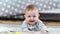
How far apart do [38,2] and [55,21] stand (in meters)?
0.29

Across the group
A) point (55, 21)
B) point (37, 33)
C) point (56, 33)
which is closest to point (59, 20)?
point (55, 21)

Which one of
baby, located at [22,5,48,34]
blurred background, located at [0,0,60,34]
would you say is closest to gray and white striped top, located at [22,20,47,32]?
baby, located at [22,5,48,34]

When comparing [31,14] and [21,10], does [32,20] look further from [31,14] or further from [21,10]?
[21,10]

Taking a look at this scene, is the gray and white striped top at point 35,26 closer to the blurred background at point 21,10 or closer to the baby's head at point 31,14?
the baby's head at point 31,14

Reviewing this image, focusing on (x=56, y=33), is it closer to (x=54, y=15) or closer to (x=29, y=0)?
(x=54, y=15)

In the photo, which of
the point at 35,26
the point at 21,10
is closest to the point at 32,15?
the point at 35,26

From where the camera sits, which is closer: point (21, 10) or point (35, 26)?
point (35, 26)

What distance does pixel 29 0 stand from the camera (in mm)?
2107

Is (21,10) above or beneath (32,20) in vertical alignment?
above

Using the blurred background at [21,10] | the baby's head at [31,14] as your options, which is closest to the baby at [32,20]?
the baby's head at [31,14]

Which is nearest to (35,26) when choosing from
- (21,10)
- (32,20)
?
(32,20)

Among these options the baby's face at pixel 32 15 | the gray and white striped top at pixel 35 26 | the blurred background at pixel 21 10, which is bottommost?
the gray and white striped top at pixel 35 26

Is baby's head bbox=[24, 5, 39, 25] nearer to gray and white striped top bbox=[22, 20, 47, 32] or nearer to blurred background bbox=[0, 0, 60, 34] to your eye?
gray and white striped top bbox=[22, 20, 47, 32]

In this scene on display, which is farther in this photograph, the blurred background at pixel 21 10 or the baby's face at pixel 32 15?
the blurred background at pixel 21 10
